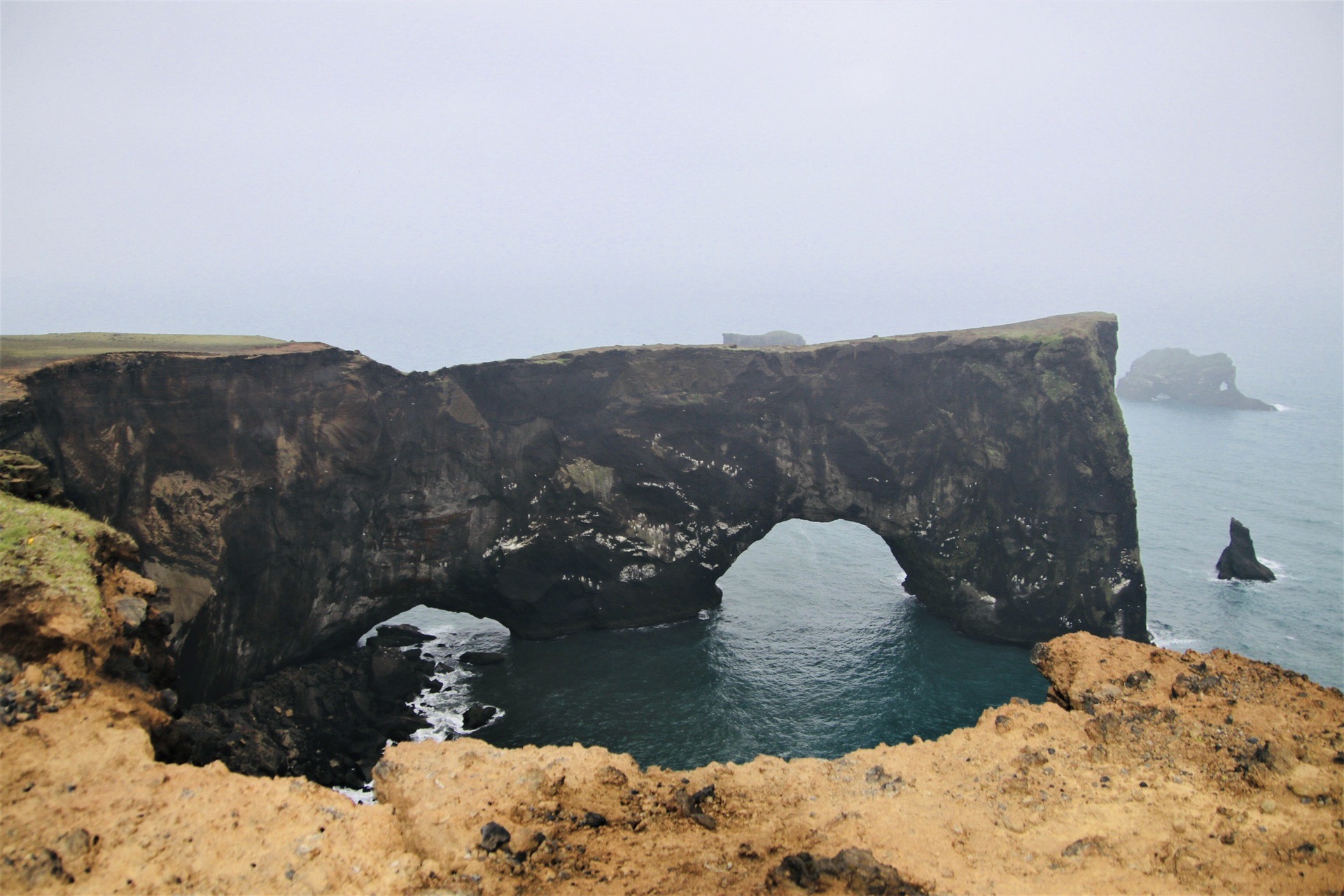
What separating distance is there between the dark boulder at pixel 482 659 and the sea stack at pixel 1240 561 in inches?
1721

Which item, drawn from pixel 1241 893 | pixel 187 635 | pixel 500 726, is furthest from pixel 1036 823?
pixel 187 635

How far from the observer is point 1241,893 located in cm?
1073

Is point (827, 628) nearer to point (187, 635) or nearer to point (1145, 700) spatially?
point (1145, 700)

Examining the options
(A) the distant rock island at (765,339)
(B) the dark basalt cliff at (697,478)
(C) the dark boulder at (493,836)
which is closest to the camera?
(C) the dark boulder at (493,836)

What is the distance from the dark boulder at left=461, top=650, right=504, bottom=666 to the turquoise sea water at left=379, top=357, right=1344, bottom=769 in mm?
386

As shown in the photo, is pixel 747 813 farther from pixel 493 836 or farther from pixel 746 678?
pixel 746 678

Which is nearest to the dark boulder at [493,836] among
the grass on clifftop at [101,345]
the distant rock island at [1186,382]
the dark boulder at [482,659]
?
the grass on clifftop at [101,345]

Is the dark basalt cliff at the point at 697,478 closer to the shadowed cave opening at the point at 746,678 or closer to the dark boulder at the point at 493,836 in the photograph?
the shadowed cave opening at the point at 746,678

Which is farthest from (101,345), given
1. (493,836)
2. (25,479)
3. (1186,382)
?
(1186,382)

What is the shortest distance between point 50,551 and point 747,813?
14747 millimetres

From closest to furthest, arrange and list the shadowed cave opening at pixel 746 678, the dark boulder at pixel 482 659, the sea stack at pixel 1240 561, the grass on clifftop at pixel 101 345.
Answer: the grass on clifftop at pixel 101 345 → the shadowed cave opening at pixel 746 678 → the dark boulder at pixel 482 659 → the sea stack at pixel 1240 561

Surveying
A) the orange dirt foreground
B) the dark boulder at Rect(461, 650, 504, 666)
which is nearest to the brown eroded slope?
the orange dirt foreground

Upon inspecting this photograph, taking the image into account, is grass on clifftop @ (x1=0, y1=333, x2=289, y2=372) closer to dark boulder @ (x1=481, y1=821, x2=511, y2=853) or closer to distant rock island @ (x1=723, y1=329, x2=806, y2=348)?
dark boulder @ (x1=481, y1=821, x2=511, y2=853)

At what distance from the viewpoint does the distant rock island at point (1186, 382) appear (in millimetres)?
107188
